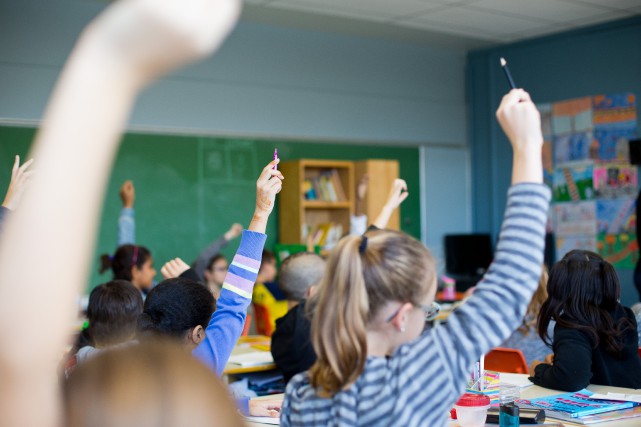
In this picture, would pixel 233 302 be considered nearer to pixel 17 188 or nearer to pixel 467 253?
pixel 17 188

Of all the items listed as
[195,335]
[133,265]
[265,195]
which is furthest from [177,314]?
[133,265]

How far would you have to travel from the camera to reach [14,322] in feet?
1.80

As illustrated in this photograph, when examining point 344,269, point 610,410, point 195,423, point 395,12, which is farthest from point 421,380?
point 395,12

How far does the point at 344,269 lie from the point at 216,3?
908 mm

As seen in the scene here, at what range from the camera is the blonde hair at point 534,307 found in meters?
3.97

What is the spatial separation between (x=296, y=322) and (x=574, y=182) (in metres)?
4.67

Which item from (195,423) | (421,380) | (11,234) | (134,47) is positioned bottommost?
(421,380)

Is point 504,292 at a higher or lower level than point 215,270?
higher

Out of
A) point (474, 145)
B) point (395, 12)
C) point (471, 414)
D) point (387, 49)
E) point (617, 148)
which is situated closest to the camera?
point (471, 414)

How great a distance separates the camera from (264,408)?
2631 mm

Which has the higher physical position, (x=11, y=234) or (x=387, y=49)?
(x=387, y=49)

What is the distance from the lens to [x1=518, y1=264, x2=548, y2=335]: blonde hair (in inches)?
156

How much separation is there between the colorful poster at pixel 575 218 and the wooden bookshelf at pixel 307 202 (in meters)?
1.96

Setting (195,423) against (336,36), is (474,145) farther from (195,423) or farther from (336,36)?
(195,423)
